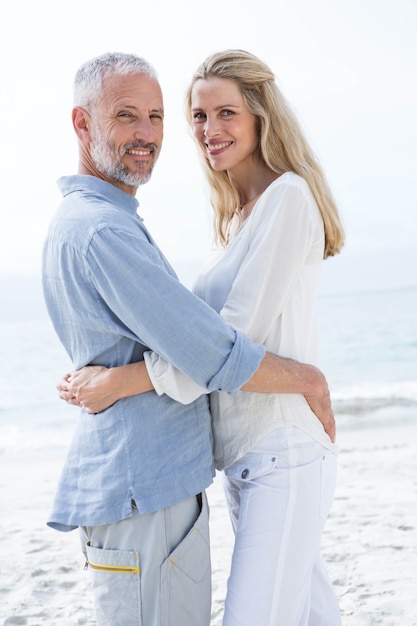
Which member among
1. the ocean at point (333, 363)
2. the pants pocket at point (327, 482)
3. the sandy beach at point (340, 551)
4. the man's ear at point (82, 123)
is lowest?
the ocean at point (333, 363)

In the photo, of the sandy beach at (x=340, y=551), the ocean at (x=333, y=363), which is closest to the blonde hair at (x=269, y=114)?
the sandy beach at (x=340, y=551)

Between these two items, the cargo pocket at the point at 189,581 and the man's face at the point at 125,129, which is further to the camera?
the man's face at the point at 125,129

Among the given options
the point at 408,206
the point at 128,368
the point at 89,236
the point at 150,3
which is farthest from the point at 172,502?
the point at 408,206

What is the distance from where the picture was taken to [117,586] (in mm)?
1955

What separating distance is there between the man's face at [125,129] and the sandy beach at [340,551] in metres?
2.29

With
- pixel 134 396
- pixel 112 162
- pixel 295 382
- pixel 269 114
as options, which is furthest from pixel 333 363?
pixel 134 396

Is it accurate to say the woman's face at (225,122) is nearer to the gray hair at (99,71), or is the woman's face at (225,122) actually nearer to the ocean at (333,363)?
the gray hair at (99,71)

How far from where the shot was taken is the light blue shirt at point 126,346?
186 centimetres

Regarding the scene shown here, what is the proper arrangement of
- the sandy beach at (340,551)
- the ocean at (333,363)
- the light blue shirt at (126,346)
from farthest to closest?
1. the ocean at (333,363)
2. the sandy beach at (340,551)
3. the light blue shirt at (126,346)

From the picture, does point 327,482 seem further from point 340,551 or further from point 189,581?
point 340,551

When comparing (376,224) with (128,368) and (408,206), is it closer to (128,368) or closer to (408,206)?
(408,206)

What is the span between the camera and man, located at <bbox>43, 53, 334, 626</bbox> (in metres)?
1.86

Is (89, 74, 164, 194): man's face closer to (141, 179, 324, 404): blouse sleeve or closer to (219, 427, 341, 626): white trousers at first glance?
(141, 179, 324, 404): blouse sleeve

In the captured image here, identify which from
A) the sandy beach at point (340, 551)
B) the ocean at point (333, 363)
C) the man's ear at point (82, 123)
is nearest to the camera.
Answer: the man's ear at point (82, 123)
